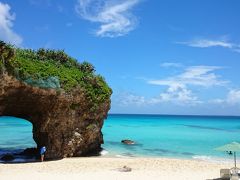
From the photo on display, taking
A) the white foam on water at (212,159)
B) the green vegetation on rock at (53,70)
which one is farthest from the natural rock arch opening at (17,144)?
the white foam on water at (212,159)

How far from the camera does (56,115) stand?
25750 millimetres

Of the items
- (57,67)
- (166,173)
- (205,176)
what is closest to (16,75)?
(57,67)

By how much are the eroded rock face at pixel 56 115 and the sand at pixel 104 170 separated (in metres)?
1.63

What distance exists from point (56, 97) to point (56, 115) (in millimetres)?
1434

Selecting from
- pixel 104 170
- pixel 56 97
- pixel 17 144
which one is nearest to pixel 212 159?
pixel 104 170

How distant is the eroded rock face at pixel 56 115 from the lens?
80.6 feet

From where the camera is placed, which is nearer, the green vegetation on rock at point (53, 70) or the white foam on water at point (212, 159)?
the green vegetation on rock at point (53, 70)

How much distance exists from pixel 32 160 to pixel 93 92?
6.45m

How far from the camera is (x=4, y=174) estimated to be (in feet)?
62.8

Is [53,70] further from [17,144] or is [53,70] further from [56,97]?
[17,144]

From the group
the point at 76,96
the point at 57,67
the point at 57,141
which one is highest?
the point at 57,67

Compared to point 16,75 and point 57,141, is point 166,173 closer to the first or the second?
point 57,141

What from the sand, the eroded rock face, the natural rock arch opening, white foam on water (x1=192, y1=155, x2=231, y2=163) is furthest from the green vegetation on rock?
white foam on water (x1=192, y1=155, x2=231, y2=163)

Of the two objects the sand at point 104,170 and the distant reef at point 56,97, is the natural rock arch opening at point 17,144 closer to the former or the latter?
the distant reef at point 56,97
